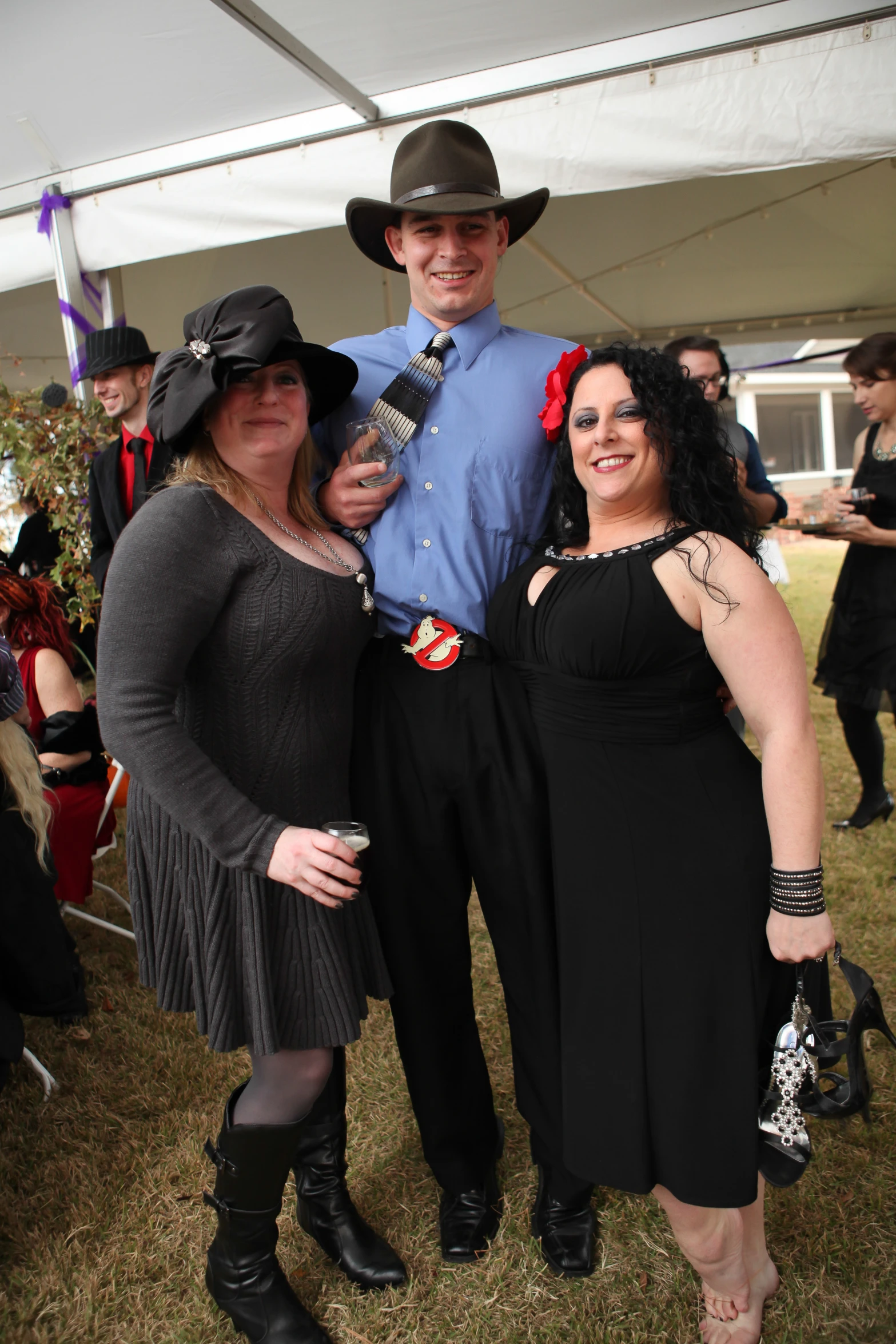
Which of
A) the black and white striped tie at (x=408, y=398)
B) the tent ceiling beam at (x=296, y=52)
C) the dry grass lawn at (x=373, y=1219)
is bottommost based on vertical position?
the dry grass lawn at (x=373, y=1219)

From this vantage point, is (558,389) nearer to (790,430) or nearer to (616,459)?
(616,459)

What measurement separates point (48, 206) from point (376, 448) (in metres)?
3.30

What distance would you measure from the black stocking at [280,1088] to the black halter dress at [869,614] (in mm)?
3291

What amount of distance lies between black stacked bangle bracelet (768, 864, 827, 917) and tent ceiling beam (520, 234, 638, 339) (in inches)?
181

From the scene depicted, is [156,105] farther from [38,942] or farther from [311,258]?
[38,942]

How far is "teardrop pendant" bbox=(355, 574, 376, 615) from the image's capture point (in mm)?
1722

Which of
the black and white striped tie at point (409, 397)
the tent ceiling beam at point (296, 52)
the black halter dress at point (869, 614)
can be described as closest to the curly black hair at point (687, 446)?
the black and white striped tie at point (409, 397)

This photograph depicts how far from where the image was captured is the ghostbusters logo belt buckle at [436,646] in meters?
1.82

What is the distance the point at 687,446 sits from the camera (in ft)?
5.32

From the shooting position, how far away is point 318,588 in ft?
5.26

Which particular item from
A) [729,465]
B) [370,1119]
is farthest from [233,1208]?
[729,465]

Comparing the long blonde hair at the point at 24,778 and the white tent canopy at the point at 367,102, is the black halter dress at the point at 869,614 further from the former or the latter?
the long blonde hair at the point at 24,778

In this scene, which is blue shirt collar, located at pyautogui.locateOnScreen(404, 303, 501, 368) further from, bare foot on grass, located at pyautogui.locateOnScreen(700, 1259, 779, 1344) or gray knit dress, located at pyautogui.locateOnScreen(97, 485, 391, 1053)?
bare foot on grass, located at pyautogui.locateOnScreen(700, 1259, 779, 1344)

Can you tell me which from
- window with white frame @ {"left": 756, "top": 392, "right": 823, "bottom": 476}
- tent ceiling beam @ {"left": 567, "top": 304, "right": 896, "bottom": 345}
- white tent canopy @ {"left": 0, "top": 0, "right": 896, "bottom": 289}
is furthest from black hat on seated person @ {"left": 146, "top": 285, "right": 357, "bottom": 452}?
window with white frame @ {"left": 756, "top": 392, "right": 823, "bottom": 476}
